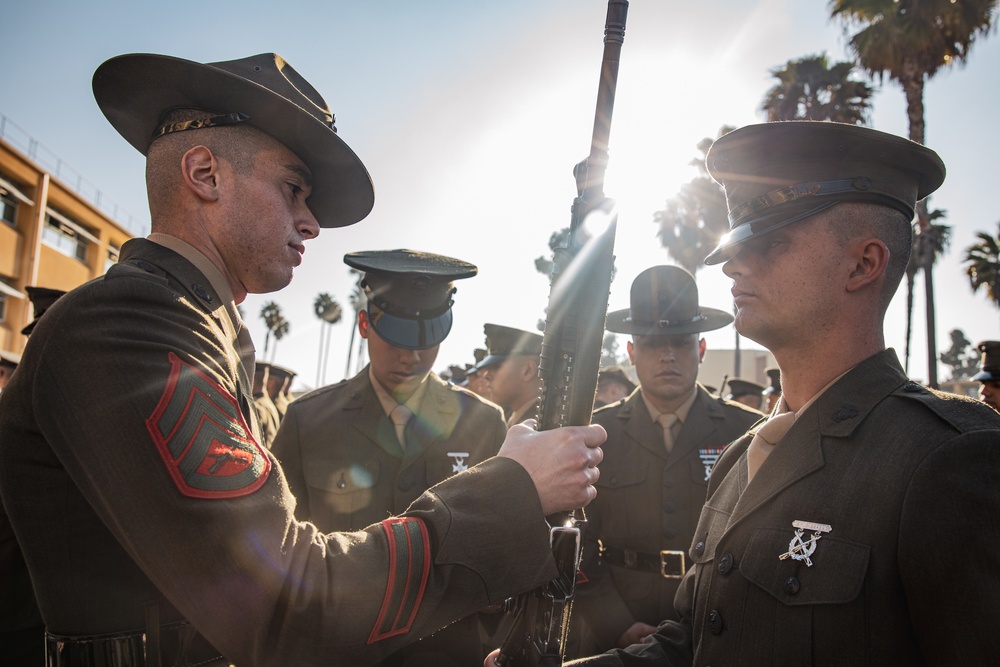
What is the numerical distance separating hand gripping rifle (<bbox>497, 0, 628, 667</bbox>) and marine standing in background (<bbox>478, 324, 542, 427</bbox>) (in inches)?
158

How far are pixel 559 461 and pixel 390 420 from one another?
2.35 meters

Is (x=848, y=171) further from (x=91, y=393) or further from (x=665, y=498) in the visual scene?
(x=665, y=498)

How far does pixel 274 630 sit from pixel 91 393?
0.70m

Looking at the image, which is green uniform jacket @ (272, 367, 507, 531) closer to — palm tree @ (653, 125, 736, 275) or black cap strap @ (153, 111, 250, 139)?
black cap strap @ (153, 111, 250, 139)

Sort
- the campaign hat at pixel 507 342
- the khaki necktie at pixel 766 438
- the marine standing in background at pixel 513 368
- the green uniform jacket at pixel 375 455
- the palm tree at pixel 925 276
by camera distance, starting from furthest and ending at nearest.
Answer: the palm tree at pixel 925 276, the campaign hat at pixel 507 342, the marine standing in background at pixel 513 368, the green uniform jacket at pixel 375 455, the khaki necktie at pixel 766 438

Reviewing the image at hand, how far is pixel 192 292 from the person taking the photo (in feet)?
5.58

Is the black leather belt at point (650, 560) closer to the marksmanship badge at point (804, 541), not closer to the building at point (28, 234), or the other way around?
the marksmanship badge at point (804, 541)

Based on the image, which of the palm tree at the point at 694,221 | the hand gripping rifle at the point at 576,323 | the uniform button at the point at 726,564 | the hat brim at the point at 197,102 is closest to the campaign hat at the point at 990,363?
the uniform button at the point at 726,564

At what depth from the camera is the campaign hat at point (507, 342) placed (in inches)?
267

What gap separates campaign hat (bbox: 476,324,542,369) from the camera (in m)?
6.77

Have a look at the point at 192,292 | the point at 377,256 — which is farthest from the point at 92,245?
the point at 192,292

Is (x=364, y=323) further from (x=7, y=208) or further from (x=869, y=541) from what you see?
(x=7, y=208)

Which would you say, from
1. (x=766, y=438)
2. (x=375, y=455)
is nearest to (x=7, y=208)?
(x=375, y=455)

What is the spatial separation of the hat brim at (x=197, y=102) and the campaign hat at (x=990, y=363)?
6883 millimetres
